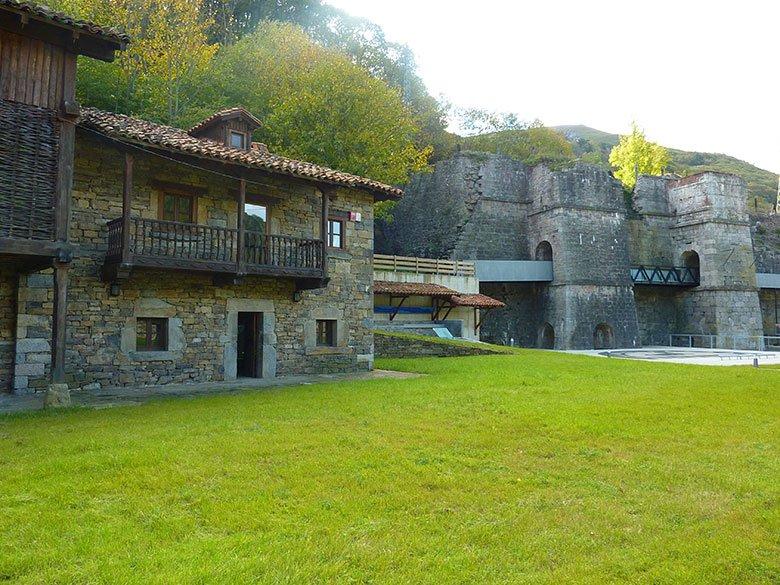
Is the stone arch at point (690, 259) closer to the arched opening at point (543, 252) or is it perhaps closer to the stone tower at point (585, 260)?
the stone tower at point (585, 260)

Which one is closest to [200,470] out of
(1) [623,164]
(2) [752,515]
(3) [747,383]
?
(2) [752,515]

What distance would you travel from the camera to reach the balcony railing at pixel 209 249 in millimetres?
11477

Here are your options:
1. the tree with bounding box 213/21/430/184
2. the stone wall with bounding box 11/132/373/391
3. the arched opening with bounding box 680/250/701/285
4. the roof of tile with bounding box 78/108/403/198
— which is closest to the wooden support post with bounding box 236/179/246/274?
the roof of tile with bounding box 78/108/403/198

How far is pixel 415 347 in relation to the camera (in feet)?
62.9

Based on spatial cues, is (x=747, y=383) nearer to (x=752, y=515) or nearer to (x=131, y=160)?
(x=752, y=515)

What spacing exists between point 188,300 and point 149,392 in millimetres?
2395

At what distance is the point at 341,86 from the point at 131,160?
15.0m

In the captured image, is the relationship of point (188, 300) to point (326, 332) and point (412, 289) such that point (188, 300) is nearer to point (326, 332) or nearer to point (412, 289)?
point (326, 332)

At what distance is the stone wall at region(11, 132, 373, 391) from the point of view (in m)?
11.6

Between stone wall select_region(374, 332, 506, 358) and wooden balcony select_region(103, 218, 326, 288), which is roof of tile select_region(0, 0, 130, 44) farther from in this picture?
stone wall select_region(374, 332, 506, 358)

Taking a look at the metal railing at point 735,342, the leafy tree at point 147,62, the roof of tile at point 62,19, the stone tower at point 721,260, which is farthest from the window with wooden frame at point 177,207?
the stone tower at point 721,260

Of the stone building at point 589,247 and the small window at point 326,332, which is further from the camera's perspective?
the stone building at point 589,247

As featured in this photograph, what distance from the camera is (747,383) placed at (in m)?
11.9

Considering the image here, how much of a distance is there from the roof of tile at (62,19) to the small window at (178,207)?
346cm
